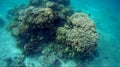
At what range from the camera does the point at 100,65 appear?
10.2 m

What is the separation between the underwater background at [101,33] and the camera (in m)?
10.5

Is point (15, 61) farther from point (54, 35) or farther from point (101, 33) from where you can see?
point (101, 33)

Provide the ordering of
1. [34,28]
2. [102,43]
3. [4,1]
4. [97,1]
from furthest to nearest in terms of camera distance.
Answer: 1. [97,1]
2. [4,1]
3. [102,43]
4. [34,28]

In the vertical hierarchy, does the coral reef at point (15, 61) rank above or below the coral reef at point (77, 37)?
below

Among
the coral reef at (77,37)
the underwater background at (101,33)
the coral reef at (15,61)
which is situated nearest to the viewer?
the coral reef at (77,37)

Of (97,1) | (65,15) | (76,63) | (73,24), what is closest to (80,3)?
(97,1)

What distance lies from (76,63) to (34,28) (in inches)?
125

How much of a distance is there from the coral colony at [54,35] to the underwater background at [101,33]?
2.08 ft

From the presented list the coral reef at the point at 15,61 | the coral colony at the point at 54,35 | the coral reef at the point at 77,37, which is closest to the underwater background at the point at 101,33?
the coral reef at the point at 15,61

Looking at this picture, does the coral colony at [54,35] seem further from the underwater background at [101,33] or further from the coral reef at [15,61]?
the underwater background at [101,33]

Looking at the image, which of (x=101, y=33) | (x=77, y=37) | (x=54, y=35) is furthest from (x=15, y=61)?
(x=101, y=33)

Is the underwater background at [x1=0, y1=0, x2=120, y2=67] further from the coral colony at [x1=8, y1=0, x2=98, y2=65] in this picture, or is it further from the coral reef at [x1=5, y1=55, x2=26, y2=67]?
the coral colony at [x1=8, y1=0, x2=98, y2=65]

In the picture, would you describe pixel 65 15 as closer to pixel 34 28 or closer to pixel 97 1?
pixel 34 28

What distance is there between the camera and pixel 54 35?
1045cm
